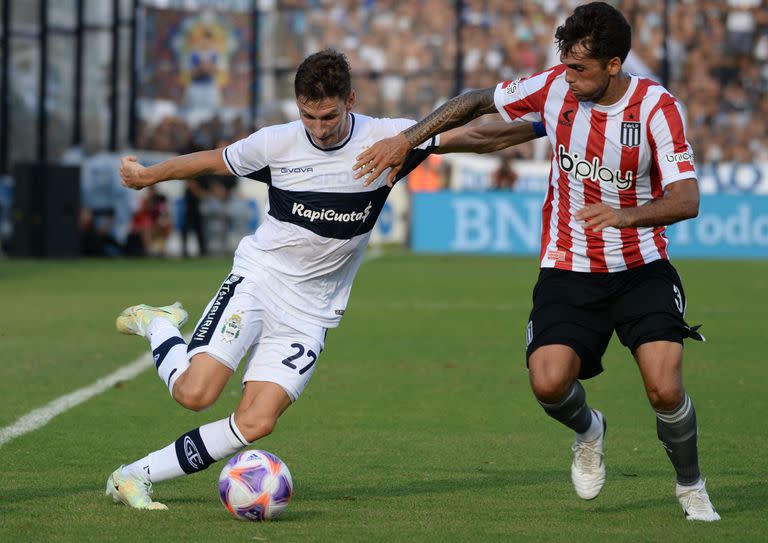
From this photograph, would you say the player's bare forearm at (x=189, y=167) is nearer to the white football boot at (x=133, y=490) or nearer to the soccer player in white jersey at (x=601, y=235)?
the soccer player in white jersey at (x=601, y=235)

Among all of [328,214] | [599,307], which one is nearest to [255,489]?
[328,214]

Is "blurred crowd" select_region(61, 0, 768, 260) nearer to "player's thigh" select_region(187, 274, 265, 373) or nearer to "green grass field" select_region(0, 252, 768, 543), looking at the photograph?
"green grass field" select_region(0, 252, 768, 543)

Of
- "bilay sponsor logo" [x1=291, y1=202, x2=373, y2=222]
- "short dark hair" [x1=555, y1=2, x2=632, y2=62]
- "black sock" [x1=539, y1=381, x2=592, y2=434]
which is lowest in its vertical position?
"black sock" [x1=539, y1=381, x2=592, y2=434]

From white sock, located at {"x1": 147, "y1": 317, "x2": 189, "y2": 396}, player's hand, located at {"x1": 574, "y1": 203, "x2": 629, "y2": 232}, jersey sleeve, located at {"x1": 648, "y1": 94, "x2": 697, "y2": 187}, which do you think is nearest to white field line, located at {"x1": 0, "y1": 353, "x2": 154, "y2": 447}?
white sock, located at {"x1": 147, "y1": 317, "x2": 189, "y2": 396}

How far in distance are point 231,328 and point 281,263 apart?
438mm

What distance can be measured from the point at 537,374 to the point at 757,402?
12.7 ft

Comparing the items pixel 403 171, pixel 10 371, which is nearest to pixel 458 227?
pixel 10 371

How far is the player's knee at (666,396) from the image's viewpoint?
5.87 m

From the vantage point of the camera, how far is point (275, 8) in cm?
3319

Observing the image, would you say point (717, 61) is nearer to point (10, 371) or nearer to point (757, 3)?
point (757, 3)

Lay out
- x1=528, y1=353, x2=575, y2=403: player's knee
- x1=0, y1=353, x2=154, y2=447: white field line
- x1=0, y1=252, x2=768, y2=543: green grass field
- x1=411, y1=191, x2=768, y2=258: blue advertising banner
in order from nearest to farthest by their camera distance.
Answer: x1=0, y1=252, x2=768, y2=543: green grass field
x1=528, y1=353, x2=575, y2=403: player's knee
x1=0, y1=353, x2=154, y2=447: white field line
x1=411, y1=191, x2=768, y2=258: blue advertising banner

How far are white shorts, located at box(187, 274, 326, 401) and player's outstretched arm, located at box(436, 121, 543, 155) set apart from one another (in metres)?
1.05

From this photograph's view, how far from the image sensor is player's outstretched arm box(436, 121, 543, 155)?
658 centimetres

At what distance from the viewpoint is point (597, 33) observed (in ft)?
19.4
